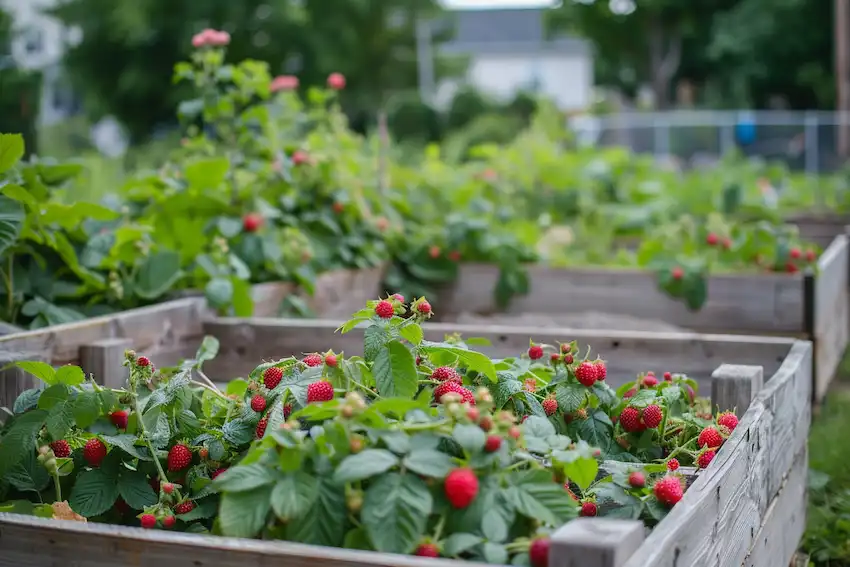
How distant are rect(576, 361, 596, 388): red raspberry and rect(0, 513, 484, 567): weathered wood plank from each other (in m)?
0.77

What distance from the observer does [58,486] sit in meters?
1.91

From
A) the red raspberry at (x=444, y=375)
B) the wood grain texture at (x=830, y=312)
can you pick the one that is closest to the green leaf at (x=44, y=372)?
the red raspberry at (x=444, y=375)

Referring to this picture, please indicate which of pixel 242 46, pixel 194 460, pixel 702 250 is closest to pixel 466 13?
pixel 242 46

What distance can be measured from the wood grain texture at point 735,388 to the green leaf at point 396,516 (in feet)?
4.02

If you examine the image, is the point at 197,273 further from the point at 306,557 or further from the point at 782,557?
the point at 306,557

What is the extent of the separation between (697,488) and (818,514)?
2.00 meters

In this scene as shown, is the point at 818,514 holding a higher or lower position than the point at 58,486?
lower

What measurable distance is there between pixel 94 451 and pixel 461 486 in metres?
0.80

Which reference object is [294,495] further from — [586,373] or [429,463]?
[586,373]

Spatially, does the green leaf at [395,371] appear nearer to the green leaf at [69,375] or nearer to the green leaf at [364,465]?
the green leaf at [364,465]

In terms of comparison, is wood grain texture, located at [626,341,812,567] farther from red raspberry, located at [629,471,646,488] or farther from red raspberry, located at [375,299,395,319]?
red raspberry, located at [375,299,395,319]

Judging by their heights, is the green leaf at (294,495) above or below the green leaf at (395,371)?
below

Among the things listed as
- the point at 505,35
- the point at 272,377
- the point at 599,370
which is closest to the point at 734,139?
the point at 599,370

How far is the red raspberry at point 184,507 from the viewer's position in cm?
183
